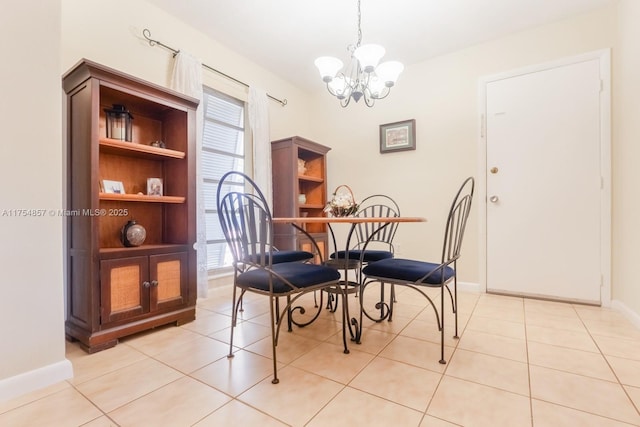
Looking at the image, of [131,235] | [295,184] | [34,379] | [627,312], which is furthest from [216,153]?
[627,312]

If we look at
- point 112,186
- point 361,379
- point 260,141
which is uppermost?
point 260,141

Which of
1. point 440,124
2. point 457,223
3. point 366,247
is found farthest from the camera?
point 440,124

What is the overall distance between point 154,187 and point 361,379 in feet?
6.47

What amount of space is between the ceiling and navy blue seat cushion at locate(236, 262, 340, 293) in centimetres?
218

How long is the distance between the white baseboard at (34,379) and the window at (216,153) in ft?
5.15

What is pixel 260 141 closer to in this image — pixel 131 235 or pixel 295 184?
pixel 295 184

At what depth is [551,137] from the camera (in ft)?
8.80

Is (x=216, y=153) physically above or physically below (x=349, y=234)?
above

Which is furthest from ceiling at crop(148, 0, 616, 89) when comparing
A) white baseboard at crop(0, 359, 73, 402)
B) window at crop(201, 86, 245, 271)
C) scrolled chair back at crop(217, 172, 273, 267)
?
white baseboard at crop(0, 359, 73, 402)

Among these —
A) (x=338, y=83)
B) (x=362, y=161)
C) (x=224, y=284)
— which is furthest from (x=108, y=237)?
(x=362, y=161)

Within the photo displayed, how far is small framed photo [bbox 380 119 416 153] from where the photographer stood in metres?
3.36

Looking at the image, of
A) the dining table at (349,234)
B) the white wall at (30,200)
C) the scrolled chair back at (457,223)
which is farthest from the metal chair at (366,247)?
the white wall at (30,200)

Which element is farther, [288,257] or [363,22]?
[363,22]

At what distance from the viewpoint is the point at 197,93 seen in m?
2.65
